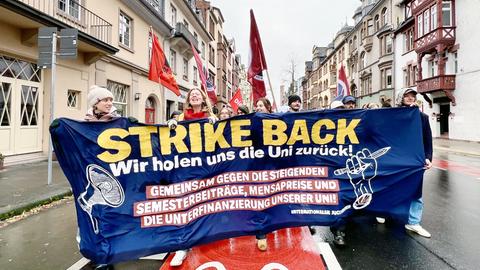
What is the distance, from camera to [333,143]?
11.9ft

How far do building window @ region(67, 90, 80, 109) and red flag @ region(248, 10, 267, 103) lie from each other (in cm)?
→ 836

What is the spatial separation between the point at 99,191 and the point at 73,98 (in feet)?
33.3

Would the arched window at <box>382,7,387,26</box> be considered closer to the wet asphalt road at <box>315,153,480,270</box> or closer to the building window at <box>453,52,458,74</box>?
the building window at <box>453,52,458,74</box>

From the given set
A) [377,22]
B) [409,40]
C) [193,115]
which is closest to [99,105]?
[193,115]

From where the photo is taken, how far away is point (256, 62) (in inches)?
243

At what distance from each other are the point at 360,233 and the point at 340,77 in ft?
19.9

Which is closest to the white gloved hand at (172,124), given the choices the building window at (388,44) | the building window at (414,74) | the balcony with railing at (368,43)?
the building window at (414,74)

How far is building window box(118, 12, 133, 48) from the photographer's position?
573 inches

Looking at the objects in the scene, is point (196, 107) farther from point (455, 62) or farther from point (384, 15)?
point (384, 15)

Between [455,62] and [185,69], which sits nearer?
[455,62]

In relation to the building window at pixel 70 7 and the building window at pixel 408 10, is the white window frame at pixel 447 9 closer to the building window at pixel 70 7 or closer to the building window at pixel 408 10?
the building window at pixel 408 10

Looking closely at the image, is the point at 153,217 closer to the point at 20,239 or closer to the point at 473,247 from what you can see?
the point at 20,239

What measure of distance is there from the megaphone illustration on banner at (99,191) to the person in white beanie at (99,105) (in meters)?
0.63

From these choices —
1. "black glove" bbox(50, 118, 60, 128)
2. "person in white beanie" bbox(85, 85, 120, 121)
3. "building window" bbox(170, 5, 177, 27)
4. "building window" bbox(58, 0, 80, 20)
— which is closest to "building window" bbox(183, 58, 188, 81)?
"building window" bbox(170, 5, 177, 27)
